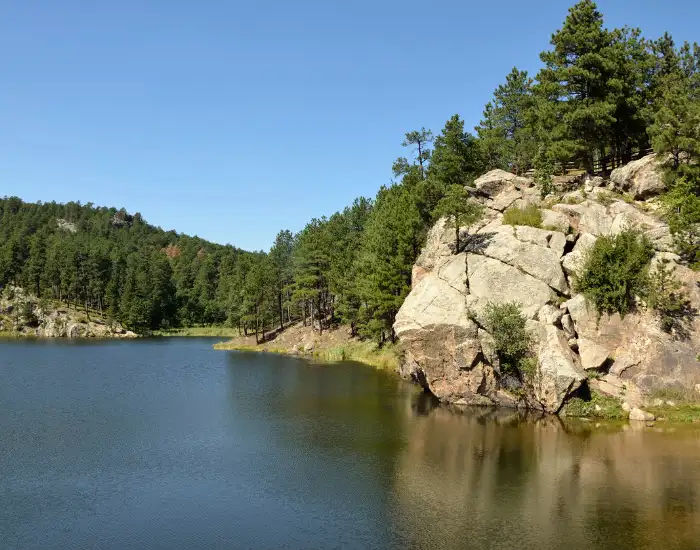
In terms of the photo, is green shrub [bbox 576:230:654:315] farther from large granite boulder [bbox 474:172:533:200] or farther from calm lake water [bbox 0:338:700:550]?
Result: large granite boulder [bbox 474:172:533:200]

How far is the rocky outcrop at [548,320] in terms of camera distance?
40.7m

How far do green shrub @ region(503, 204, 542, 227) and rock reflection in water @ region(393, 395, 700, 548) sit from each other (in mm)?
18980

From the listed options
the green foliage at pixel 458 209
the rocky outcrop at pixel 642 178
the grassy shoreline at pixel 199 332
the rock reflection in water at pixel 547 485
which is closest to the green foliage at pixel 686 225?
the rocky outcrop at pixel 642 178

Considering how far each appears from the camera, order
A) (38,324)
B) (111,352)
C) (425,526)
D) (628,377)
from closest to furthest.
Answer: (425,526)
(628,377)
(111,352)
(38,324)

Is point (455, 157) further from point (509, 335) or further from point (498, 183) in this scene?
point (509, 335)

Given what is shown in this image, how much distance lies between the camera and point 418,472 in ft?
97.3

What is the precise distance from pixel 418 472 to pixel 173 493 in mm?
12985

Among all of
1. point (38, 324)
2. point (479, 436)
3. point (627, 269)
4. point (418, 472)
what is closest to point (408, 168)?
point (627, 269)

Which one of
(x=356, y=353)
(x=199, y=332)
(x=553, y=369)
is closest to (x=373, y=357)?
(x=356, y=353)

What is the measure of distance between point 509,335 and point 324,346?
50.0 metres

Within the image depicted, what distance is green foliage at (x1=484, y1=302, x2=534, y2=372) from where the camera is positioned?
42.7 meters

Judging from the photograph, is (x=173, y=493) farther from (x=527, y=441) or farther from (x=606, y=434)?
(x=606, y=434)

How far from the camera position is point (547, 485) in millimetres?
27484

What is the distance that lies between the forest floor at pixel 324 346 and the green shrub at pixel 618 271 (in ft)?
82.4
